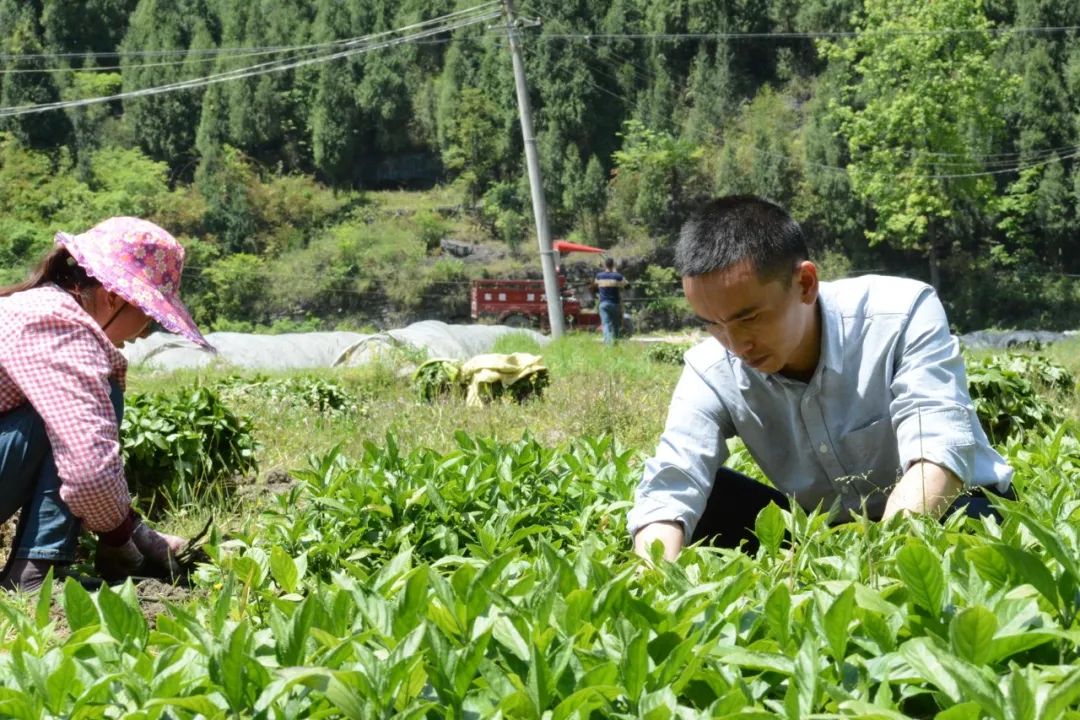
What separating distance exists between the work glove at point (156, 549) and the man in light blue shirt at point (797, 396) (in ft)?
5.90

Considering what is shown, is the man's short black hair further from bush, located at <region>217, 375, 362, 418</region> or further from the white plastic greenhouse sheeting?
the white plastic greenhouse sheeting

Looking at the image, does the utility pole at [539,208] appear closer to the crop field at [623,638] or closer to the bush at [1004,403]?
the bush at [1004,403]

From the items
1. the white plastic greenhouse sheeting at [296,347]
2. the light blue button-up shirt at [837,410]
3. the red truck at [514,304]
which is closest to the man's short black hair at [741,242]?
the light blue button-up shirt at [837,410]

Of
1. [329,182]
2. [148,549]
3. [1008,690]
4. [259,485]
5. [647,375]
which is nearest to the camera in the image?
[1008,690]

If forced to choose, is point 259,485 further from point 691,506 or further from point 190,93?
point 190,93

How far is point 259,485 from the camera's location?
17.9ft

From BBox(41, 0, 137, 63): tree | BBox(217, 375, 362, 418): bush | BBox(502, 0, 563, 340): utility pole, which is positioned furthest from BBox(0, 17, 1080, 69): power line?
BBox(217, 375, 362, 418): bush

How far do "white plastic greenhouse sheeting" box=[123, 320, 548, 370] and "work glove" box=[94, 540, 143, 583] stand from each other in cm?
1136

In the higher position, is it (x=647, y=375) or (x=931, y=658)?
(x=931, y=658)

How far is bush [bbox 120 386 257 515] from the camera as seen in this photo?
16.2 feet

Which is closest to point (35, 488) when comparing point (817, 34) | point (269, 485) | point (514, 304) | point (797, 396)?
point (269, 485)

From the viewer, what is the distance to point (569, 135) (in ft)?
143

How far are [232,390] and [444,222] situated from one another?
1414 inches

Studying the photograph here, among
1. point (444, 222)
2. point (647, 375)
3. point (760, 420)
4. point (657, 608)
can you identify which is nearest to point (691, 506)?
point (760, 420)
